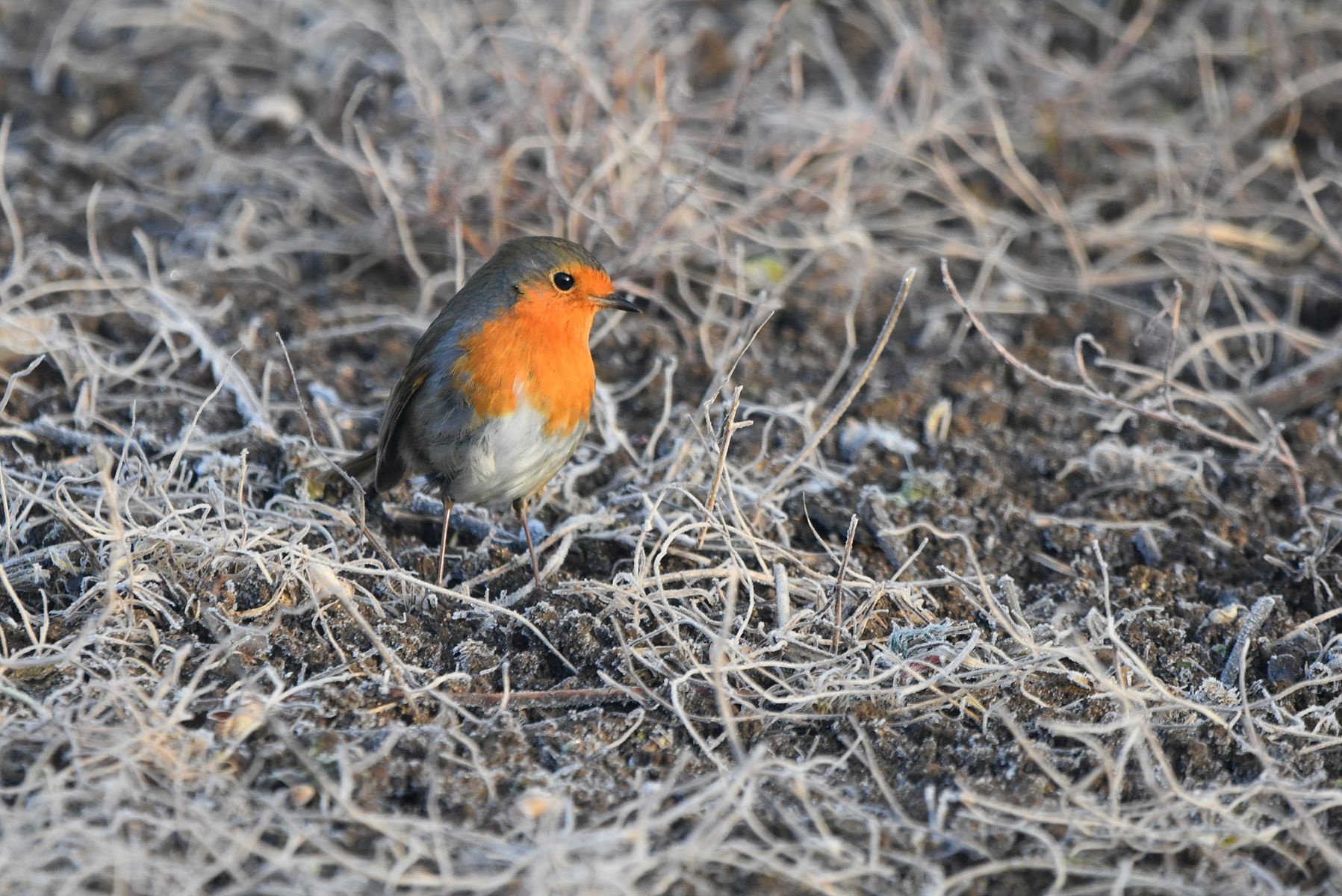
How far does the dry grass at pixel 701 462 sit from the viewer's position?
269 centimetres

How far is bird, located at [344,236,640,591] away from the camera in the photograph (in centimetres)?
346

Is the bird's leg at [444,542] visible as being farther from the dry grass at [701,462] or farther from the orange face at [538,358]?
the orange face at [538,358]

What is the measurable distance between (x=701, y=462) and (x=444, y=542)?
0.71 m

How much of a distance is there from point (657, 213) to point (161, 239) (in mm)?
1797

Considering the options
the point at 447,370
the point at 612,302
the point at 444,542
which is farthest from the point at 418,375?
the point at 612,302

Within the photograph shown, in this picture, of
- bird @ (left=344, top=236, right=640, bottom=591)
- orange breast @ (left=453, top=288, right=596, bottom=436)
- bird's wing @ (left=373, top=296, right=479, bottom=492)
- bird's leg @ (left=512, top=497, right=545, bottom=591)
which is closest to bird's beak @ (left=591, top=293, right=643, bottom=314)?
bird @ (left=344, top=236, right=640, bottom=591)

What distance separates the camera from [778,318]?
493 centimetres

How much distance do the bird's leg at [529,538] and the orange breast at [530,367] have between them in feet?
0.86

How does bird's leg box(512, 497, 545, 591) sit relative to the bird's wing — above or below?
below

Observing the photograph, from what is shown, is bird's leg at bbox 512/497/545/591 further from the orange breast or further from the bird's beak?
the bird's beak

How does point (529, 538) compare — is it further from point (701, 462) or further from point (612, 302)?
point (612, 302)

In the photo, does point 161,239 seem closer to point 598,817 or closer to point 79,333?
point 79,333

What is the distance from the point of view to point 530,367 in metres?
3.50

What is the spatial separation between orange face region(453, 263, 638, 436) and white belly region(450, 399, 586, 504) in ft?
0.07
